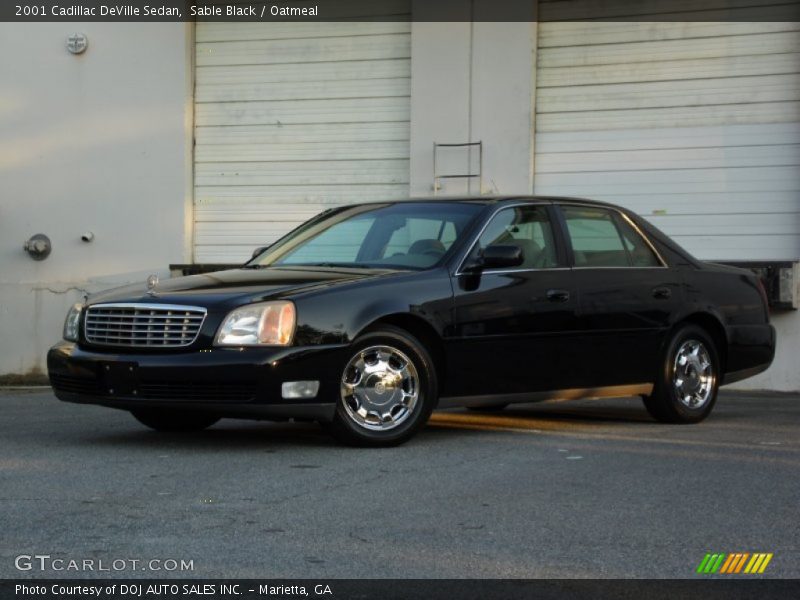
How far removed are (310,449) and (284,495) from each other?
1.60 m

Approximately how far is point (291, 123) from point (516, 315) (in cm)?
807

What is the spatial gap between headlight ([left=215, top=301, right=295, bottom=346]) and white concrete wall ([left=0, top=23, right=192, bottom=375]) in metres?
8.77

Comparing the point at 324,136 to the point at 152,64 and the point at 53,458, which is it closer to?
the point at 152,64

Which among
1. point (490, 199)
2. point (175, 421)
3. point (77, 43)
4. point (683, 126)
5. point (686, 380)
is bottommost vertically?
point (175, 421)

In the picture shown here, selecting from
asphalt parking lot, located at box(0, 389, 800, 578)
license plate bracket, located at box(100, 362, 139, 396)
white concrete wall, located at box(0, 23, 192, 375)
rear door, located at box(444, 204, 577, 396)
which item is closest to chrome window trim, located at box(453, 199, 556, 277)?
rear door, located at box(444, 204, 577, 396)

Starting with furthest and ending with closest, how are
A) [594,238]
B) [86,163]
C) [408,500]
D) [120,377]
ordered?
[86,163] < [594,238] < [120,377] < [408,500]

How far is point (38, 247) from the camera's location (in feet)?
53.3

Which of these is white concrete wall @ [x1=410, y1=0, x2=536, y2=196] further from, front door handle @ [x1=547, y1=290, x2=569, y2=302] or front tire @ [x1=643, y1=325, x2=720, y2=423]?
front door handle @ [x1=547, y1=290, x2=569, y2=302]

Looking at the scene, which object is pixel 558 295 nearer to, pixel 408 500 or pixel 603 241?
pixel 603 241

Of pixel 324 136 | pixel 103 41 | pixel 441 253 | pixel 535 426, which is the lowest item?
pixel 535 426

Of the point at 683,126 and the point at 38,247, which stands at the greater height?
the point at 683,126

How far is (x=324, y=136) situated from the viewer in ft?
52.5
